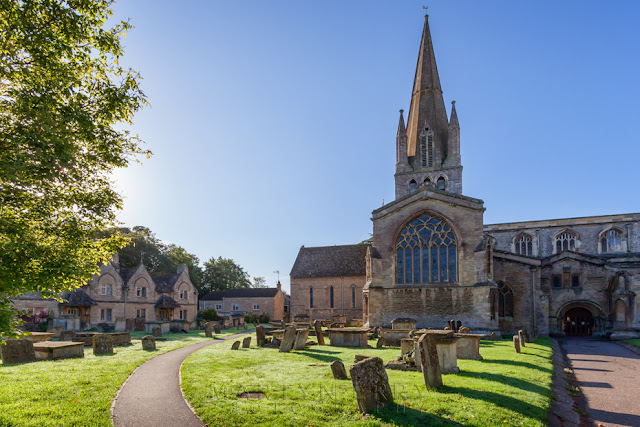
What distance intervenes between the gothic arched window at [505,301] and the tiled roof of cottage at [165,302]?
3301 centimetres


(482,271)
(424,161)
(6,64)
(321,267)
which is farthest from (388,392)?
(321,267)

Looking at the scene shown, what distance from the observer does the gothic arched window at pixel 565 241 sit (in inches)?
1831

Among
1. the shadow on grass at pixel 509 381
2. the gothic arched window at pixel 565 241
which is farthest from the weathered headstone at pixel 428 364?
the gothic arched window at pixel 565 241

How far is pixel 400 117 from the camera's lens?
41.3 meters

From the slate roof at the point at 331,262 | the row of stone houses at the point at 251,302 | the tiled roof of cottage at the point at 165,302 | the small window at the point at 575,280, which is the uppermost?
the slate roof at the point at 331,262

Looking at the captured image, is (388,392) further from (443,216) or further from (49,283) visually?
(443,216)

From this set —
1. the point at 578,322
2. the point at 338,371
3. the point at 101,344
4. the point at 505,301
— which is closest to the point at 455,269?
the point at 505,301

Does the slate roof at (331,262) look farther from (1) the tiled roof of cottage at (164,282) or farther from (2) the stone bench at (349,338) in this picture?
(2) the stone bench at (349,338)

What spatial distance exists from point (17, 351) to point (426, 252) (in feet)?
85.4

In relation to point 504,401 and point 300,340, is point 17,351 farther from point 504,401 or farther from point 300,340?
point 504,401

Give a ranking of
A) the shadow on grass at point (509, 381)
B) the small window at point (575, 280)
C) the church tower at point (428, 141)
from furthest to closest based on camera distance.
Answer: the church tower at point (428, 141) → the small window at point (575, 280) → the shadow on grass at point (509, 381)

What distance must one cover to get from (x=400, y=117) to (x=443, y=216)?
14.0 m

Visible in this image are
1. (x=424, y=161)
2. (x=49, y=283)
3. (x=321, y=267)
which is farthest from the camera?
(x=321, y=267)

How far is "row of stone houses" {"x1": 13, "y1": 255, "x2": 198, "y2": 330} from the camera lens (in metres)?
33.2
